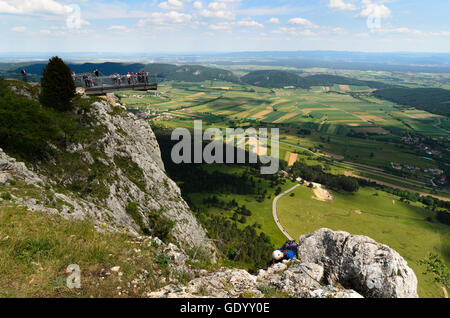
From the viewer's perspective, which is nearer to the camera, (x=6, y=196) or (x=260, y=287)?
(x=260, y=287)

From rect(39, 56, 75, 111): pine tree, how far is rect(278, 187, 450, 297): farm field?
404ft

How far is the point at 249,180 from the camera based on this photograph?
645 feet

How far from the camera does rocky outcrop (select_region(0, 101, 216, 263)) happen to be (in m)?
22.7

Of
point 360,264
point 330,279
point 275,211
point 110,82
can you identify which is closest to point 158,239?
point 330,279

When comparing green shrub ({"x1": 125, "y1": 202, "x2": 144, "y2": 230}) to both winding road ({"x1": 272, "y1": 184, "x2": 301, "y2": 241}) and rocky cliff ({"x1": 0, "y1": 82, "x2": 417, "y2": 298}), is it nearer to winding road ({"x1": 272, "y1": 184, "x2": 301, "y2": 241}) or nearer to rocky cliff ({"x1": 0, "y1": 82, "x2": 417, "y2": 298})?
rocky cliff ({"x1": 0, "y1": 82, "x2": 417, "y2": 298})

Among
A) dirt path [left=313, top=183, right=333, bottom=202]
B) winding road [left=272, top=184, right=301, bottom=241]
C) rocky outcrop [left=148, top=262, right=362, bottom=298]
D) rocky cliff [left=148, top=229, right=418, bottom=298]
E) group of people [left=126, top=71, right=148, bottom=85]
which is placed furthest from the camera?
dirt path [left=313, top=183, right=333, bottom=202]

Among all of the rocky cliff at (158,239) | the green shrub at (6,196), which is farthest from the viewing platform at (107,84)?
the green shrub at (6,196)

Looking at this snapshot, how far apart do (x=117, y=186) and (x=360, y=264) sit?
3167 cm

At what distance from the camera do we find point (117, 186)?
112 feet

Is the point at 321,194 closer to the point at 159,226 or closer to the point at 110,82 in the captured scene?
the point at 159,226

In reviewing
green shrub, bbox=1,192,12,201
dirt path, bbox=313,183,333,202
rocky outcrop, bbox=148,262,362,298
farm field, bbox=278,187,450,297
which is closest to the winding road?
farm field, bbox=278,187,450,297
